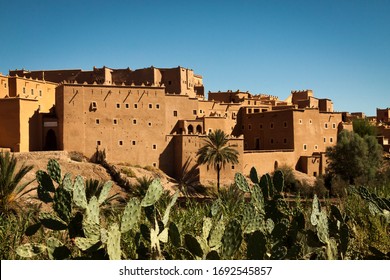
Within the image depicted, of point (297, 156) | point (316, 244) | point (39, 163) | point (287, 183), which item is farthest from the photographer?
point (297, 156)

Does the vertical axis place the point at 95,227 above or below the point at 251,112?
below

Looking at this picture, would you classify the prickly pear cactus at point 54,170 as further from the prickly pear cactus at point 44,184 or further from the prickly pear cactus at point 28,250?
the prickly pear cactus at point 28,250

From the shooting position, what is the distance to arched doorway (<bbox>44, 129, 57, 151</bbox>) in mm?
23103

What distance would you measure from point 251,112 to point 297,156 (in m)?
4.35

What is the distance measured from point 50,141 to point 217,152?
358 inches

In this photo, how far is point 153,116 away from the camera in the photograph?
80.2 feet

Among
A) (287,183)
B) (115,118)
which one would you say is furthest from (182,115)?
(287,183)

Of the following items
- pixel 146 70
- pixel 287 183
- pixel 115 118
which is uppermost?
pixel 146 70

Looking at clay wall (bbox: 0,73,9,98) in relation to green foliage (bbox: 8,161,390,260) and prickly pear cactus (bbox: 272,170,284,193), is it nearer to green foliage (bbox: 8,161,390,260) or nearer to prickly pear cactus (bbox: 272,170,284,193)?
green foliage (bbox: 8,161,390,260)

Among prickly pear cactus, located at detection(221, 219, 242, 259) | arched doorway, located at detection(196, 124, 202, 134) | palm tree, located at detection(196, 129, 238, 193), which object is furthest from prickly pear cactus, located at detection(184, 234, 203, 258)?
arched doorway, located at detection(196, 124, 202, 134)

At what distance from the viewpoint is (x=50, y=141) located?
76.6 feet

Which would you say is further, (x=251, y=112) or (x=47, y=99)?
(x=251, y=112)

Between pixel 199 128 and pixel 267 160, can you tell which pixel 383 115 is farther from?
pixel 199 128

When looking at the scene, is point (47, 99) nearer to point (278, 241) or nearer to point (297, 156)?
point (297, 156)
